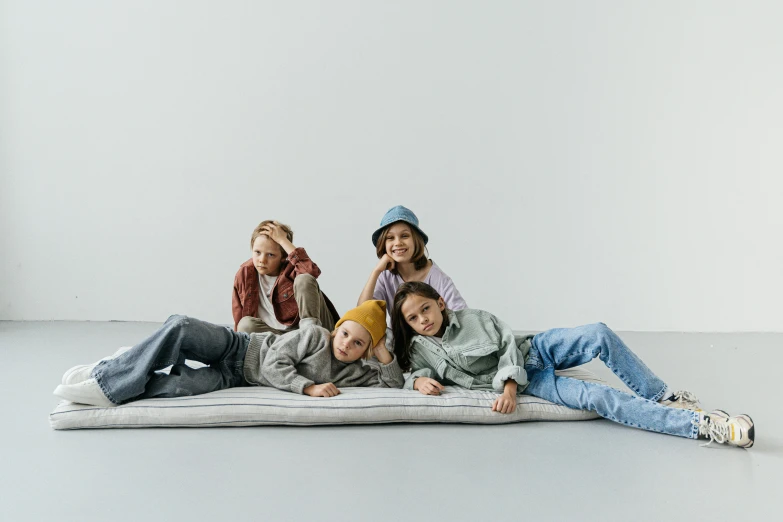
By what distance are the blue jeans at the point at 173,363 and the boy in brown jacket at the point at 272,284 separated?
2.16 ft

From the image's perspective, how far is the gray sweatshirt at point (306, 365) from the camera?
2857mm

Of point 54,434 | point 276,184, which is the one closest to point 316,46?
point 276,184

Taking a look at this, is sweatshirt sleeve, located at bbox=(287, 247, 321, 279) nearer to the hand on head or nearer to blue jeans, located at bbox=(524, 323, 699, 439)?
the hand on head

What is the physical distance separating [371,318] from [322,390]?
363 millimetres

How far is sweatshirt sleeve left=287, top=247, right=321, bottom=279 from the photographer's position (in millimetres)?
3578

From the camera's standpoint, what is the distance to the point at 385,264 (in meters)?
3.58

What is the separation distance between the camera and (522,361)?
2.84m

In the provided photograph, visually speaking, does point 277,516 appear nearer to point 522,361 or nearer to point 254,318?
point 522,361

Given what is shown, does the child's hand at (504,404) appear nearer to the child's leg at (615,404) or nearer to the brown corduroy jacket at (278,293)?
the child's leg at (615,404)

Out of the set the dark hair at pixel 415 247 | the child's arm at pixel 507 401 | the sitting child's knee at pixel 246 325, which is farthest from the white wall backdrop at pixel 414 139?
the child's arm at pixel 507 401

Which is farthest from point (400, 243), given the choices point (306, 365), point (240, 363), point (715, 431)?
point (715, 431)

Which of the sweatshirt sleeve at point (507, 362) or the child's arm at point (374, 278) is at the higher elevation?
the child's arm at point (374, 278)

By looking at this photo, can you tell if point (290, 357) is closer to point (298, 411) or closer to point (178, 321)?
point (298, 411)

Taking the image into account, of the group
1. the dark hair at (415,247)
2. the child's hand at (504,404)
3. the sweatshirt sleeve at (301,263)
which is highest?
the dark hair at (415,247)
